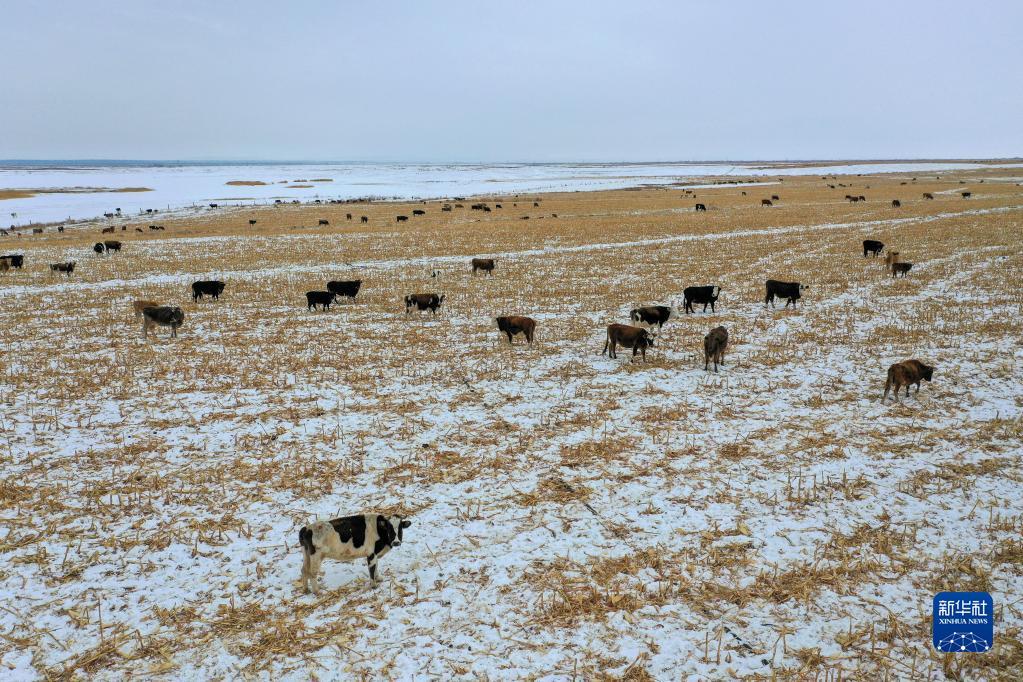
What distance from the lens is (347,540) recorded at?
596 cm

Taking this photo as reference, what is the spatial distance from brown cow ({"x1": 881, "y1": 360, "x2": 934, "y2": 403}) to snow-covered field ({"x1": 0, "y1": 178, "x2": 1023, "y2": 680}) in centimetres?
37

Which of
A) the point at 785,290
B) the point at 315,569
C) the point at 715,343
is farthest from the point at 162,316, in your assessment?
the point at 785,290

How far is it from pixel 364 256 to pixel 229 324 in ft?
53.1

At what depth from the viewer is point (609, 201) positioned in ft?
231

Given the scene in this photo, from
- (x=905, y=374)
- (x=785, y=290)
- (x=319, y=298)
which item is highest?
(x=785, y=290)

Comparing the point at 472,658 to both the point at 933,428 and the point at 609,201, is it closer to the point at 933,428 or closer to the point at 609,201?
the point at 933,428

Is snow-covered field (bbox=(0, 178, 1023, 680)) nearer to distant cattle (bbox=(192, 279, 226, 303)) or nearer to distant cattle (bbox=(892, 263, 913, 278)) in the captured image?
distant cattle (bbox=(192, 279, 226, 303))

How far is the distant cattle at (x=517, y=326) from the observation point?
15.2 meters

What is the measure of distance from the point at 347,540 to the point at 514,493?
2613mm

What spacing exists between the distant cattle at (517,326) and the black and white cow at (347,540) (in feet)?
30.8

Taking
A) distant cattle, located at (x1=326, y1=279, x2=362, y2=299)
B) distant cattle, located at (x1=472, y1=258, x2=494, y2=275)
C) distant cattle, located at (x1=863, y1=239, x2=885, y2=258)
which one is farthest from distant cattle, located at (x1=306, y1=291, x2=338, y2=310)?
distant cattle, located at (x1=863, y1=239, x2=885, y2=258)

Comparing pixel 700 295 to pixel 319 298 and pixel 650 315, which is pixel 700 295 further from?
pixel 319 298

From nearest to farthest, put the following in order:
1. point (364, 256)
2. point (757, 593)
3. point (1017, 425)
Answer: point (757, 593)
point (1017, 425)
point (364, 256)

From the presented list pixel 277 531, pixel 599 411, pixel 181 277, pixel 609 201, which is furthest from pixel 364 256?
pixel 609 201
